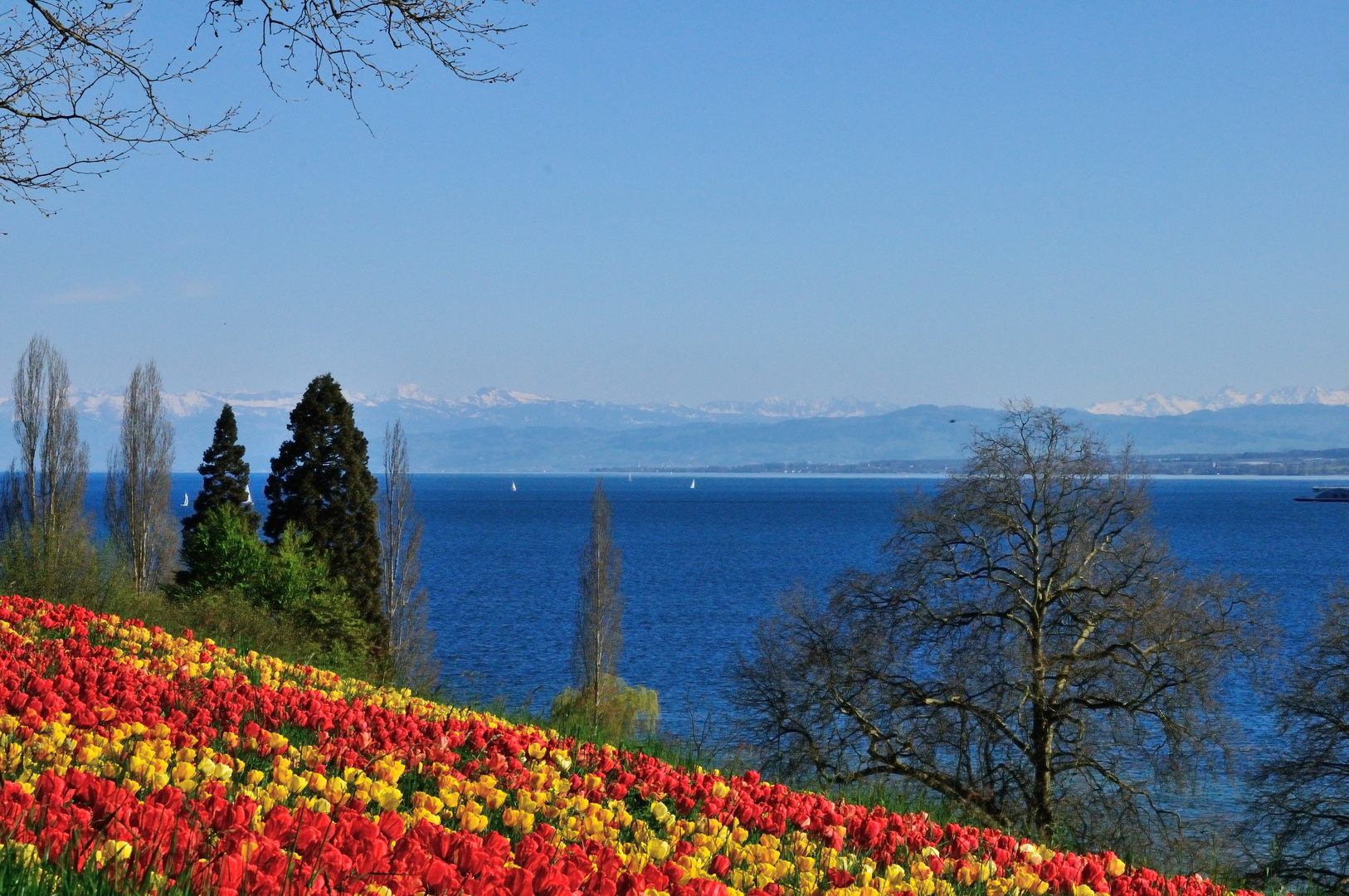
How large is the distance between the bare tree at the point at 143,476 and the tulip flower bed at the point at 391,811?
44.2 metres

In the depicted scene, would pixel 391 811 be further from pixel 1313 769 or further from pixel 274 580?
pixel 274 580

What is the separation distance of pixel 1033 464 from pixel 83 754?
1178 inches

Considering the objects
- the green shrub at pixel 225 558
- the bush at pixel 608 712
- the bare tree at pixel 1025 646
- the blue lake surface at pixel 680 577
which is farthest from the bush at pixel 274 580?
the bare tree at pixel 1025 646

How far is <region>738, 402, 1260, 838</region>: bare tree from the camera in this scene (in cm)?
2944

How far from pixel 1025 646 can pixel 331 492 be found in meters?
23.7

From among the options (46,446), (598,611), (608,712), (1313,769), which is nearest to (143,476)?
(46,446)

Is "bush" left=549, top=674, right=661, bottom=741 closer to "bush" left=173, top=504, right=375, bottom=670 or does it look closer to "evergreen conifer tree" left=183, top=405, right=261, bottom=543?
"bush" left=173, top=504, right=375, bottom=670

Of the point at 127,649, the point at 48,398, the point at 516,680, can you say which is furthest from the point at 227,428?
the point at 127,649

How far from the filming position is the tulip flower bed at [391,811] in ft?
11.0

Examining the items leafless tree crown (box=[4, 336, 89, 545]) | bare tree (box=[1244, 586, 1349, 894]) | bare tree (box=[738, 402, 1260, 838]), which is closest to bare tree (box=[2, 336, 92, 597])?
leafless tree crown (box=[4, 336, 89, 545])

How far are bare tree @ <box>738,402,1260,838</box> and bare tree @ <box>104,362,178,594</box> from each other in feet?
93.7

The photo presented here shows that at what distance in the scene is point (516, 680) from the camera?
51312mm

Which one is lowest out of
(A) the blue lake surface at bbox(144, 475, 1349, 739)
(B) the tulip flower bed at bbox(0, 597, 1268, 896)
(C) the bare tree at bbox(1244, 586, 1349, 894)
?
(A) the blue lake surface at bbox(144, 475, 1349, 739)

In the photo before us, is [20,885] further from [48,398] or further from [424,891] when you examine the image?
[48,398]
